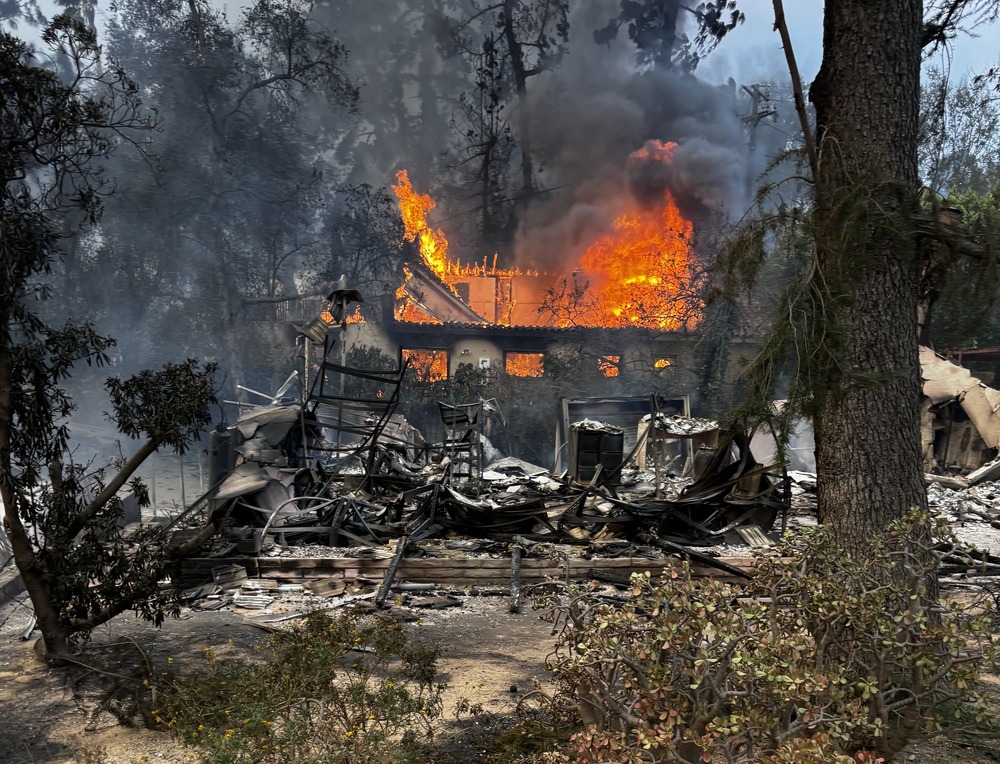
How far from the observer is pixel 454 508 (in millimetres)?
10195

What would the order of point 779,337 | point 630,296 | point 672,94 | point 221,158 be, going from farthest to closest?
point 672,94, point 630,296, point 221,158, point 779,337

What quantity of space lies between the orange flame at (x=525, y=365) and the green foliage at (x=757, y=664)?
22.1 metres

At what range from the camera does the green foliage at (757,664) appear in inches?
113

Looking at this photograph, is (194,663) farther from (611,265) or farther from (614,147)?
(614,147)

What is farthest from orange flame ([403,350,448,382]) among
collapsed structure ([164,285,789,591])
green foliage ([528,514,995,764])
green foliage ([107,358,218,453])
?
green foliage ([528,514,995,764])

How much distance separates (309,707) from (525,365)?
914 inches

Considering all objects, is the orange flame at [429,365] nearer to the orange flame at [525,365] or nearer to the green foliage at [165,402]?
the orange flame at [525,365]

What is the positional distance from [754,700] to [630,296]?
109ft

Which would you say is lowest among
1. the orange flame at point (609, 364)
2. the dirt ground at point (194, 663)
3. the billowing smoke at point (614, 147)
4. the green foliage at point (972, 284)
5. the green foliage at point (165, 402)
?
the dirt ground at point (194, 663)

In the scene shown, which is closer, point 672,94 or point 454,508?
point 454,508

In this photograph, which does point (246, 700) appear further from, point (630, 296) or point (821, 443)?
point (630, 296)

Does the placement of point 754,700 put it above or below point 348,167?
below

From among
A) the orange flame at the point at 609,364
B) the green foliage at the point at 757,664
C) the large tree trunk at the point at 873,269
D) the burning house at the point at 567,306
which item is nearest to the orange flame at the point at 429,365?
the burning house at the point at 567,306

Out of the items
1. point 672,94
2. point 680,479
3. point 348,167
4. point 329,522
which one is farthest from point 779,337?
point 672,94
